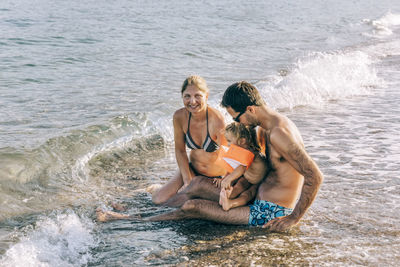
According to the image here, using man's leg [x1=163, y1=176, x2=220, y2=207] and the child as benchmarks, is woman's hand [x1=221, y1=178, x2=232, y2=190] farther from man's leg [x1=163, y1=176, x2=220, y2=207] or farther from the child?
man's leg [x1=163, y1=176, x2=220, y2=207]

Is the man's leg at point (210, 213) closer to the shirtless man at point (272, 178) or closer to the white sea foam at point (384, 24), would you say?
the shirtless man at point (272, 178)

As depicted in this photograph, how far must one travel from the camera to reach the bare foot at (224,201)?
4820 mm

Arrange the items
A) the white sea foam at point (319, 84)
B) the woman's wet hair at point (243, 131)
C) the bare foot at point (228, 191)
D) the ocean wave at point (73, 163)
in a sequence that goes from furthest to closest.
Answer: the white sea foam at point (319, 84)
the ocean wave at point (73, 163)
the bare foot at point (228, 191)
the woman's wet hair at point (243, 131)

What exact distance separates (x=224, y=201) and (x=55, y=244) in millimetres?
1747

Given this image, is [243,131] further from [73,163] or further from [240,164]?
[73,163]

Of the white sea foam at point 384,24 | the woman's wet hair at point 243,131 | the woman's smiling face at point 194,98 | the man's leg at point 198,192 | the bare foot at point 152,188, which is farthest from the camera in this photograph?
the white sea foam at point 384,24

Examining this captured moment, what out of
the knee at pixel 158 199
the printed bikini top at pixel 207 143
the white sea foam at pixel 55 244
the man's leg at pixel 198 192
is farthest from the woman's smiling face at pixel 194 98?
the white sea foam at pixel 55 244

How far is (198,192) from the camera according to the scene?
17.5 feet

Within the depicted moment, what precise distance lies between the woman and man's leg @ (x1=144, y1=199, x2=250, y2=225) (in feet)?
1.82

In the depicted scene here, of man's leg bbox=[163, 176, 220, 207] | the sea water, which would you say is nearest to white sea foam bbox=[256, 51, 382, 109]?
the sea water

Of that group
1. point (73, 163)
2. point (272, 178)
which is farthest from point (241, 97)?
point (73, 163)

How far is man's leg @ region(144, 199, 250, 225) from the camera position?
498 centimetres

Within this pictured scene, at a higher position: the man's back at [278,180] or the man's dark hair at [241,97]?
the man's dark hair at [241,97]

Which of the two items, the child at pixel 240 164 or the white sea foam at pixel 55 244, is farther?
the child at pixel 240 164
